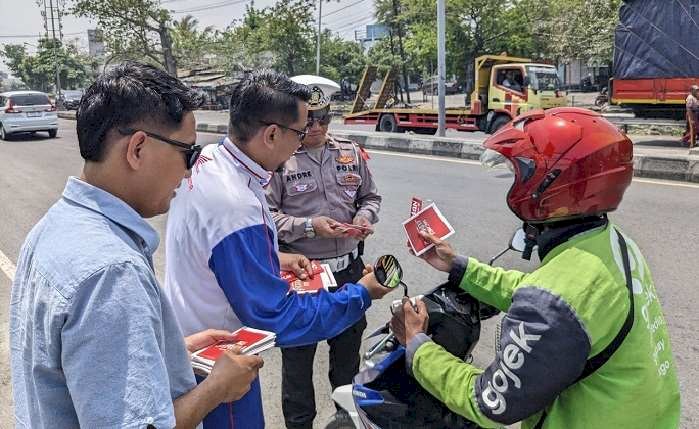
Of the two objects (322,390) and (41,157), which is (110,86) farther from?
(41,157)

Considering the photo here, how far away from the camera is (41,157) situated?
1399 cm

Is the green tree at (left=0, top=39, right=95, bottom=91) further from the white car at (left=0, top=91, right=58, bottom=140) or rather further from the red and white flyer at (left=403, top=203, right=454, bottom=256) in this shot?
the red and white flyer at (left=403, top=203, right=454, bottom=256)

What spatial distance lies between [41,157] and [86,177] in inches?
571

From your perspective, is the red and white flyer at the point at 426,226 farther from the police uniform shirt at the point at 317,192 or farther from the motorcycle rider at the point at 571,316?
the police uniform shirt at the point at 317,192

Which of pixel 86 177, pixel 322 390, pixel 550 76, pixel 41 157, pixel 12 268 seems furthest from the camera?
pixel 550 76

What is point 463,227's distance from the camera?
652 centimetres

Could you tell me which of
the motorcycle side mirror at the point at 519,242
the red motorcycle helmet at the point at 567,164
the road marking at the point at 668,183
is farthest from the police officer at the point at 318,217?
the road marking at the point at 668,183

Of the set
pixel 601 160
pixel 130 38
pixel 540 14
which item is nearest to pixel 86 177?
pixel 601 160

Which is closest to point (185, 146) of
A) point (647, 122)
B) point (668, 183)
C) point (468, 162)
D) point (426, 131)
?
point (668, 183)

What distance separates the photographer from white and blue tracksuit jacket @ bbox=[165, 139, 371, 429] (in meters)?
1.68

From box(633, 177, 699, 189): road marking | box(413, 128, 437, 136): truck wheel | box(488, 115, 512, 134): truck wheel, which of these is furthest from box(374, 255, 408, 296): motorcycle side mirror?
box(413, 128, 437, 136): truck wheel

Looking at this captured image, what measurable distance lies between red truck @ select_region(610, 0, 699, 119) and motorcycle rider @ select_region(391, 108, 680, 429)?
13652mm

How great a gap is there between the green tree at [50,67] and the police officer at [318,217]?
61116mm

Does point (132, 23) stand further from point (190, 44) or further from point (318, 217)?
point (318, 217)
